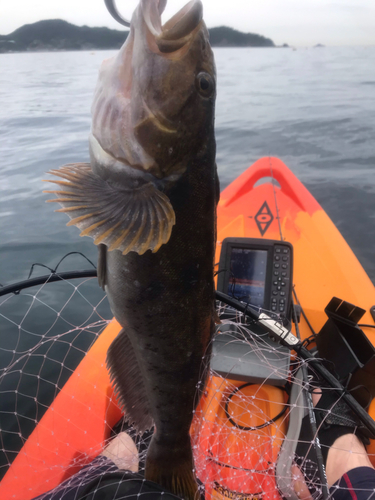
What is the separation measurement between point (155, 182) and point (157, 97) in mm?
339

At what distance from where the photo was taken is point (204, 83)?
55.7 inches

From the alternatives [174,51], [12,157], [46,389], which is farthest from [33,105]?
[174,51]

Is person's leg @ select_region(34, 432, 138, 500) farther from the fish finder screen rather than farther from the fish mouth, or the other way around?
the fish mouth

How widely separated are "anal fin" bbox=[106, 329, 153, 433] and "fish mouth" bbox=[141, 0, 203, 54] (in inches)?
53.4

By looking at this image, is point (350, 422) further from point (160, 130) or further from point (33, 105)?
point (33, 105)

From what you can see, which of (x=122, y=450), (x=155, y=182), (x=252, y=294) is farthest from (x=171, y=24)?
(x=122, y=450)

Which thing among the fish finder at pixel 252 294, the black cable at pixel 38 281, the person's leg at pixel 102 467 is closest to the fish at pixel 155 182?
the black cable at pixel 38 281

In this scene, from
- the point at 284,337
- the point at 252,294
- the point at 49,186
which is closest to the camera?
the point at 284,337

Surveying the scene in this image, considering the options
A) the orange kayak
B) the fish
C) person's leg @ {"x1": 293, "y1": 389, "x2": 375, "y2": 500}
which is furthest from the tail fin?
person's leg @ {"x1": 293, "y1": 389, "x2": 375, "y2": 500}

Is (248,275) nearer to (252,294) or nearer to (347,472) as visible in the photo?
(252,294)

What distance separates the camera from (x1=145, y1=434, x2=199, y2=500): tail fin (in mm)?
1803

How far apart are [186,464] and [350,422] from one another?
161 cm

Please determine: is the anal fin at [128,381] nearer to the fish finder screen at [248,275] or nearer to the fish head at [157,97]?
the fish head at [157,97]

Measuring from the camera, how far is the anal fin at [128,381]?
1801mm
